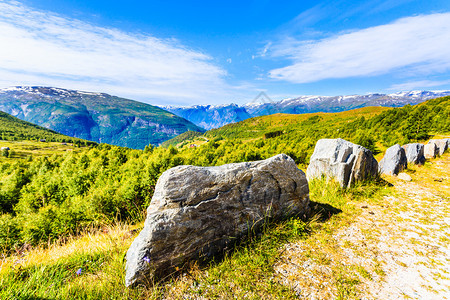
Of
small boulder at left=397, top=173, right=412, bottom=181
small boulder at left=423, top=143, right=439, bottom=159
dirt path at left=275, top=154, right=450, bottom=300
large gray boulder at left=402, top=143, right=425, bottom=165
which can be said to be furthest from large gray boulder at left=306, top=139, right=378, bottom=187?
small boulder at left=423, top=143, right=439, bottom=159

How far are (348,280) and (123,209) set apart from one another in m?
18.1

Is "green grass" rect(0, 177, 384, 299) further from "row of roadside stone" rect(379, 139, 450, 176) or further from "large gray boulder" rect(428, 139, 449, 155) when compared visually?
"large gray boulder" rect(428, 139, 449, 155)

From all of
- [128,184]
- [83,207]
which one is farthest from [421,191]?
[83,207]

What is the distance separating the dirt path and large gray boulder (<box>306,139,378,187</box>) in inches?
76.9

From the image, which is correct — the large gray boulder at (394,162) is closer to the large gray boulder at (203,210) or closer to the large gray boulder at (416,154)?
the large gray boulder at (416,154)

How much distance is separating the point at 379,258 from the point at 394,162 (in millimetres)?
11372

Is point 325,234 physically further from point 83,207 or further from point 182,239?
point 83,207

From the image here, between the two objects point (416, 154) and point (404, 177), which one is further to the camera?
point (416, 154)

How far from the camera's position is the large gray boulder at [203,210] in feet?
14.0

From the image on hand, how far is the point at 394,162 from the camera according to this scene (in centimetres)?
1272

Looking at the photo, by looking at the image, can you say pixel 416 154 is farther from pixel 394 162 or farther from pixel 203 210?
pixel 203 210

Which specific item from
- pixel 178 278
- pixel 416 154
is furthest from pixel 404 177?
pixel 178 278

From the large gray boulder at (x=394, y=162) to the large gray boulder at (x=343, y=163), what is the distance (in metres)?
3.39

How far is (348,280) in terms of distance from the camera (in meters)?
4.15
